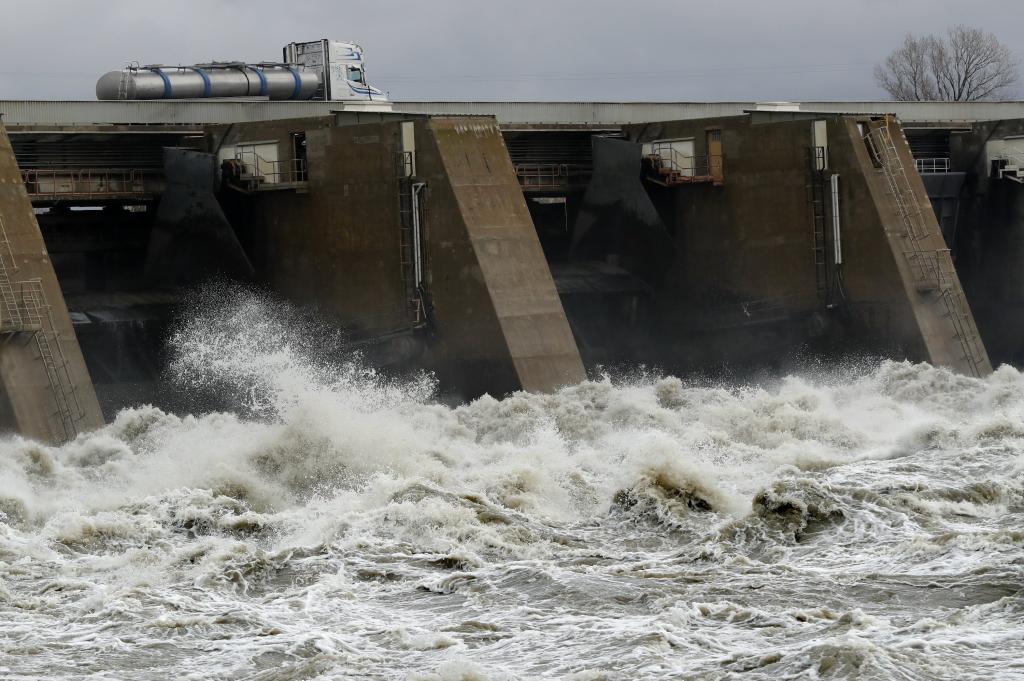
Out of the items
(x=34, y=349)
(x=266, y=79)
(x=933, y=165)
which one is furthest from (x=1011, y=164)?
(x=34, y=349)

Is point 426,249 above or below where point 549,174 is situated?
below

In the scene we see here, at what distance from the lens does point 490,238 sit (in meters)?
20.0

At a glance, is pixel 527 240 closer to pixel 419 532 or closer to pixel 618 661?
pixel 419 532

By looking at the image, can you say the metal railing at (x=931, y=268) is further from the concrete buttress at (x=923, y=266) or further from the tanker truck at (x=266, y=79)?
the tanker truck at (x=266, y=79)

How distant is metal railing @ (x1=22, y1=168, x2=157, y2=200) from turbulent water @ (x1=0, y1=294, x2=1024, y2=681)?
11.2ft

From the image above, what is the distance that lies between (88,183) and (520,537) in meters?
11.5

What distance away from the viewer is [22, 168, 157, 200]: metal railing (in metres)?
21.1

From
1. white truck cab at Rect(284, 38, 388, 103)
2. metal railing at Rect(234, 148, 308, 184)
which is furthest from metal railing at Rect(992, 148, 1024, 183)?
white truck cab at Rect(284, 38, 388, 103)

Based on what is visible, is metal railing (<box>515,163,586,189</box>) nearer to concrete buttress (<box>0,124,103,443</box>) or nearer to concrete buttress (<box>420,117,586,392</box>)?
concrete buttress (<box>420,117,586,392</box>)

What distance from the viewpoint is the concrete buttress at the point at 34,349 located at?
16.9 meters

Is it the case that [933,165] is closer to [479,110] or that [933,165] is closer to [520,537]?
[479,110]

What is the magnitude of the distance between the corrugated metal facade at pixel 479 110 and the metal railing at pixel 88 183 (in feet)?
2.96

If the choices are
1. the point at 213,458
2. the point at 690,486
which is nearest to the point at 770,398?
the point at 690,486

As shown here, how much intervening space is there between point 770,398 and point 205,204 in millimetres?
8453
